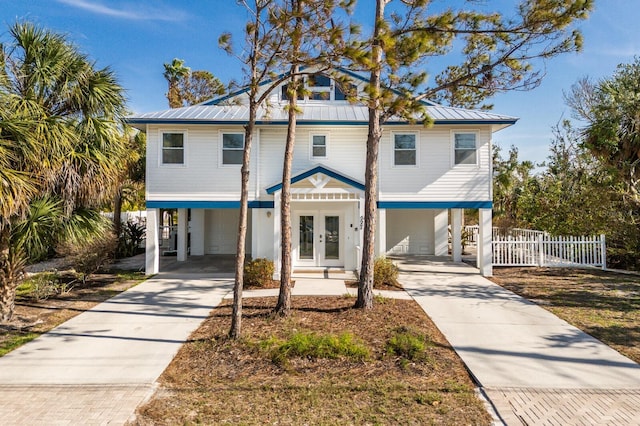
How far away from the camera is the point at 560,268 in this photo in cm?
1358

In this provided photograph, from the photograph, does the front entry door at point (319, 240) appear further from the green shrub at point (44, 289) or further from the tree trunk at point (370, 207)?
the green shrub at point (44, 289)

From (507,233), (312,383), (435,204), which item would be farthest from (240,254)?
(507,233)

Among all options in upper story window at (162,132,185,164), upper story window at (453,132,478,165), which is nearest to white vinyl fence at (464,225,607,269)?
upper story window at (453,132,478,165)

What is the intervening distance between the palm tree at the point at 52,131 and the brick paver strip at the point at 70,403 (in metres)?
2.93

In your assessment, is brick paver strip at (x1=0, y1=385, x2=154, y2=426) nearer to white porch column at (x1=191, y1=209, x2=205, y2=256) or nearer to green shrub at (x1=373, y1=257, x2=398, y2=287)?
green shrub at (x1=373, y1=257, x2=398, y2=287)

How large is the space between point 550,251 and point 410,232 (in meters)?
6.02

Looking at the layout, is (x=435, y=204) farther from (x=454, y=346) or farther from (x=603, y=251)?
(x=454, y=346)

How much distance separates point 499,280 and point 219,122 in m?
11.0

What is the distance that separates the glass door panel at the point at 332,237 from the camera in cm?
1393

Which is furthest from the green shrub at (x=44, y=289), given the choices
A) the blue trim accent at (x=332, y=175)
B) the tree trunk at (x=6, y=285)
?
the blue trim accent at (x=332, y=175)

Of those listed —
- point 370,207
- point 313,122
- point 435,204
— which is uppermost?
point 313,122

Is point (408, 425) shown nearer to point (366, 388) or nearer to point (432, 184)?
point (366, 388)

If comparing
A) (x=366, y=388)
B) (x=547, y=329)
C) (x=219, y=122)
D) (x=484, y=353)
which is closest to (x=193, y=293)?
(x=219, y=122)

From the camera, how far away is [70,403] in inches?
175
